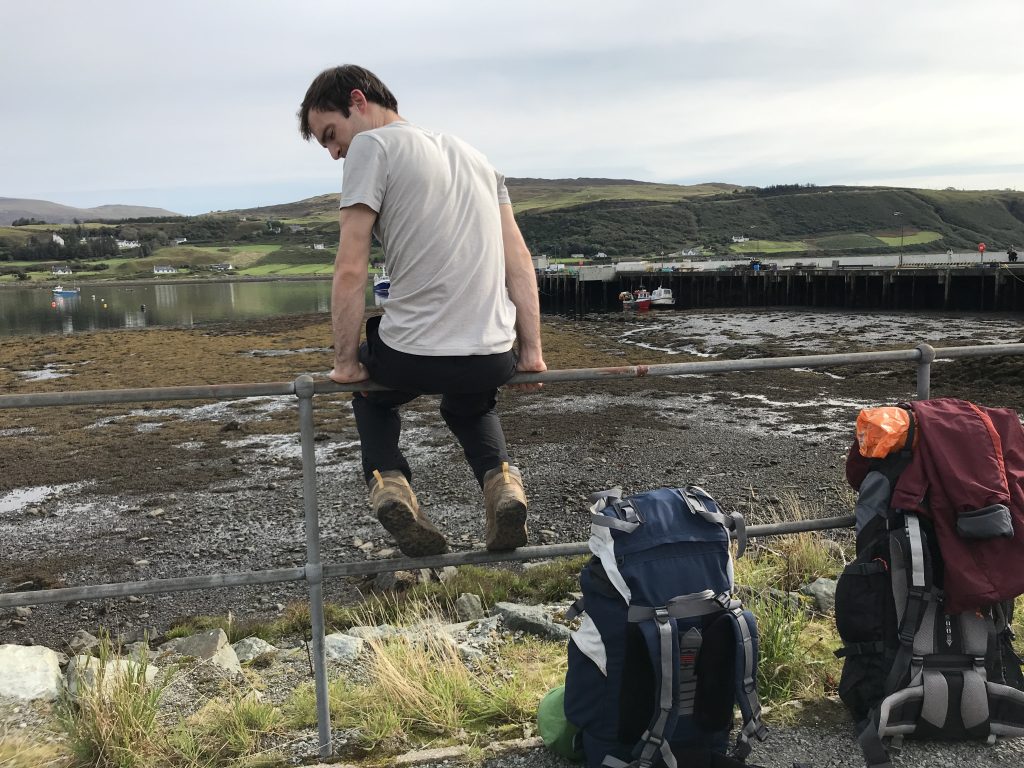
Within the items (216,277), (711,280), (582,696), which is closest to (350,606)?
(582,696)

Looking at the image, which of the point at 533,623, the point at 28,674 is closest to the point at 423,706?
the point at 533,623

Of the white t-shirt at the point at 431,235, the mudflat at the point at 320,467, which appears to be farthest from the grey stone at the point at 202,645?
the white t-shirt at the point at 431,235

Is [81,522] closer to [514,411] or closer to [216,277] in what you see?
[514,411]

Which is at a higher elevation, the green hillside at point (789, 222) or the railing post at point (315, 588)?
the green hillside at point (789, 222)

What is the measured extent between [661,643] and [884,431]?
1114 millimetres

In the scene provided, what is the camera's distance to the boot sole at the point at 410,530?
2.57 m

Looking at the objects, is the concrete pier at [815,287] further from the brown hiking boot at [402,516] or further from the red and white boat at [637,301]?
the brown hiking boot at [402,516]

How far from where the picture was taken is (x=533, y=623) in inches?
196

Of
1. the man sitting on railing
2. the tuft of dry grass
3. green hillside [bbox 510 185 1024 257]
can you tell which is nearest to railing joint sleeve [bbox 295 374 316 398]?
the man sitting on railing

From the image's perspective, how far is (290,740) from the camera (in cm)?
268

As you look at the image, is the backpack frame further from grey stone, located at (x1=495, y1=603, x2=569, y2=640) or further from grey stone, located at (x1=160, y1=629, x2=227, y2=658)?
grey stone, located at (x1=160, y1=629, x2=227, y2=658)

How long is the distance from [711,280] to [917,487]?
203 ft

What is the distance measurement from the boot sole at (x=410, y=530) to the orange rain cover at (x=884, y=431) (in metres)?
1.55

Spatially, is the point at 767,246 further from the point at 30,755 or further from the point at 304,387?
the point at 30,755
